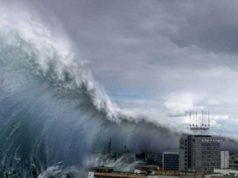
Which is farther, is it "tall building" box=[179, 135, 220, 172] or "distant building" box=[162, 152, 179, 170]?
"distant building" box=[162, 152, 179, 170]

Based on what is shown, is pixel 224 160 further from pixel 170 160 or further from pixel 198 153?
pixel 170 160

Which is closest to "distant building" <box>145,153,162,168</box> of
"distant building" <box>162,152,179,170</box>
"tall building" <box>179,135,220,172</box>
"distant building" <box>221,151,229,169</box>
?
"distant building" <box>162,152,179,170</box>

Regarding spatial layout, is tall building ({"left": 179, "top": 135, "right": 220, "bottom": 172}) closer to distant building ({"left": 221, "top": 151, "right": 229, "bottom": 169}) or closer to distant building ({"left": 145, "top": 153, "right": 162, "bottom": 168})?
distant building ({"left": 221, "top": 151, "right": 229, "bottom": 169})

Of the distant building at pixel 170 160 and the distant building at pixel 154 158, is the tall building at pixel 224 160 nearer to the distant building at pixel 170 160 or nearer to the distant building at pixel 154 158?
the distant building at pixel 170 160

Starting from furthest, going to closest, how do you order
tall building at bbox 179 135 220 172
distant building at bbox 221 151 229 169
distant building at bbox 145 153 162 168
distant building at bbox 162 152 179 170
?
distant building at bbox 145 153 162 168, distant building at bbox 162 152 179 170, distant building at bbox 221 151 229 169, tall building at bbox 179 135 220 172

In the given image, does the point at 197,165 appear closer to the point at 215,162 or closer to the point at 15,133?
the point at 215,162

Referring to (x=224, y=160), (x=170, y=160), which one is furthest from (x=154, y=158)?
(x=224, y=160)
